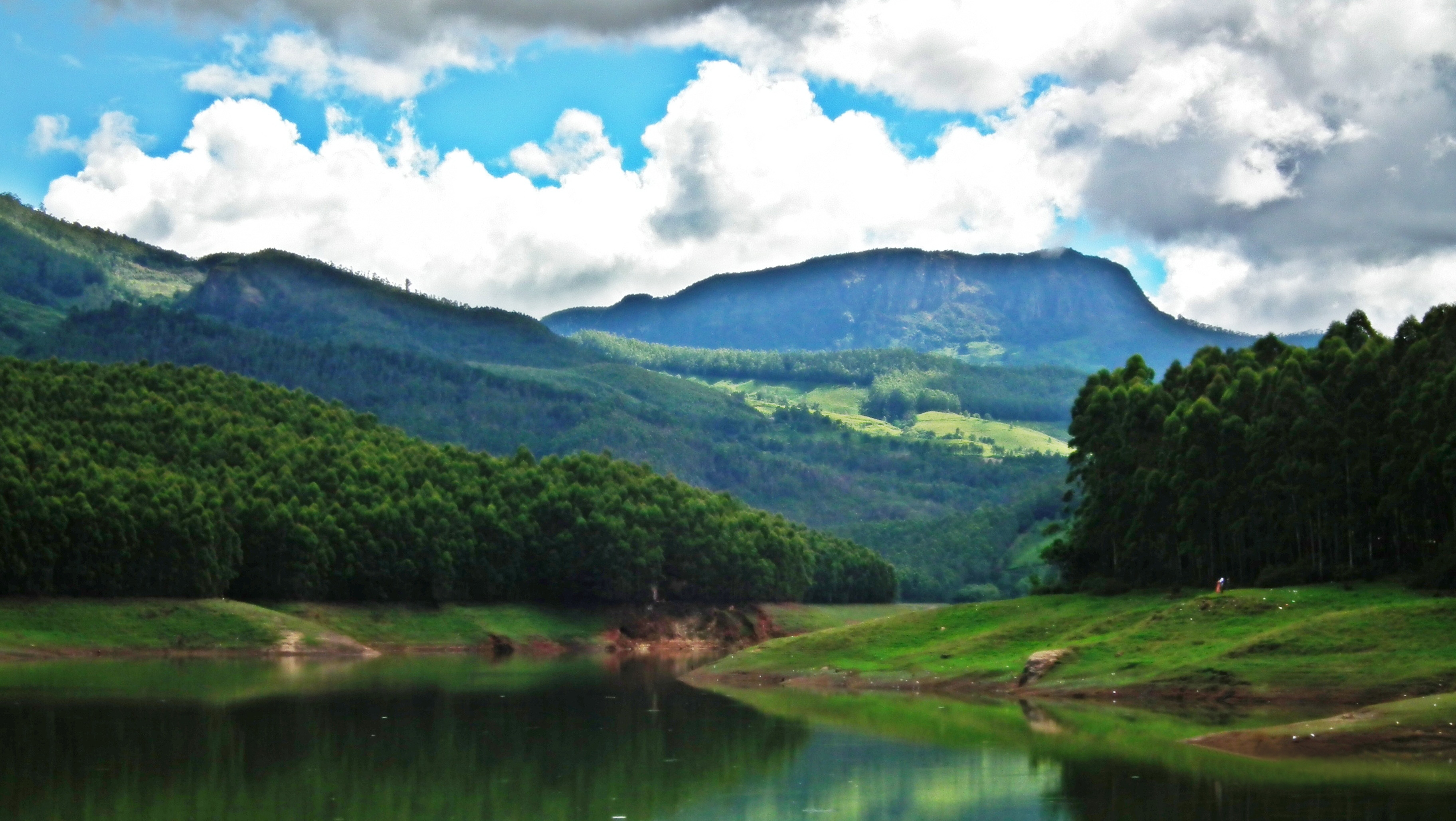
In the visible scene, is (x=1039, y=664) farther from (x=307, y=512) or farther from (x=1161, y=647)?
(x=307, y=512)

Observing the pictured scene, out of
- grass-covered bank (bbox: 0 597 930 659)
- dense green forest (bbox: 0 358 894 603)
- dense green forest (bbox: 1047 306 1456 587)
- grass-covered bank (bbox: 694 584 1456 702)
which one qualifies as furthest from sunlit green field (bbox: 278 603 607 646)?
dense green forest (bbox: 1047 306 1456 587)

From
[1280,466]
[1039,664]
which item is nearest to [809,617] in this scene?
[1280,466]

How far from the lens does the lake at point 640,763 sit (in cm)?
3981

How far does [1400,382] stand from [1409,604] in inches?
781

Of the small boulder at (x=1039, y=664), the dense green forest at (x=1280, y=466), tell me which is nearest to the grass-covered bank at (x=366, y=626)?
the dense green forest at (x=1280, y=466)

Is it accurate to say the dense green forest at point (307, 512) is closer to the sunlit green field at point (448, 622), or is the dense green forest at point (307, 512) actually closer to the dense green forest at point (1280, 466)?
the sunlit green field at point (448, 622)

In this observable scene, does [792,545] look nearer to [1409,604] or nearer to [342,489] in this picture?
[342,489]

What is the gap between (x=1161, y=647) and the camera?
71.1 metres

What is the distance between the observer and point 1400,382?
264 feet

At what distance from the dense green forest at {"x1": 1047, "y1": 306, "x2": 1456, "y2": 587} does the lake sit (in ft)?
77.8

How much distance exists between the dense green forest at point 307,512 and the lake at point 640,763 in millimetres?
48570

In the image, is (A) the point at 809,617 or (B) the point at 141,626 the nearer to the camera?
→ (B) the point at 141,626

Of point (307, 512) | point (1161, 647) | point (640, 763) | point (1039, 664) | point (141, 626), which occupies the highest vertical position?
point (307, 512)

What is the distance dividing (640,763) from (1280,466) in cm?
4737
